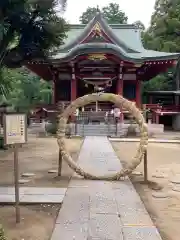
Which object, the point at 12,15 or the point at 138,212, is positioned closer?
the point at 138,212

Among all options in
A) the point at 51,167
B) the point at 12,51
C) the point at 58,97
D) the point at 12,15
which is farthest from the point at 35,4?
the point at 58,97

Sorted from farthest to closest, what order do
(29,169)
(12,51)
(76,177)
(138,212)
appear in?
(12,51) → (29,169) → (76,177) → (138,212)

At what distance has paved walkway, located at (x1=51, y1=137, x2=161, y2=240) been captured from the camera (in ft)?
14.7

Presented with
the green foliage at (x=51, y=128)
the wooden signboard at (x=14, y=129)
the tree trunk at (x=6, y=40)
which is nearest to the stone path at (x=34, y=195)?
the wooden signboard at (x=14, y=129)

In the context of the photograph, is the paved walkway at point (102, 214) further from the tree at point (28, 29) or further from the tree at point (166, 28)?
the tree at point (166, 28)

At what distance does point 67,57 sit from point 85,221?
15538 millimetres

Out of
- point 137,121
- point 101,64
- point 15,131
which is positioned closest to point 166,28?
point 101,64

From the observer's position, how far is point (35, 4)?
10.1 m

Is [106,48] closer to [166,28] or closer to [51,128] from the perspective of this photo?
[51,128]

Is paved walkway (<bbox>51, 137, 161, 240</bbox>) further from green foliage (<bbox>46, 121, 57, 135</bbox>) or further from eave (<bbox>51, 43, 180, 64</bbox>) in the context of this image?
eave (<bbox>51, 43, 180, 64</bbox>)

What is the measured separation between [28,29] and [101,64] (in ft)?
36.2

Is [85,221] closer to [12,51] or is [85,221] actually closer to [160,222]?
[160,222]

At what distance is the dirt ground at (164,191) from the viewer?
500cm

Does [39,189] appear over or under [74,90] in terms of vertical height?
under
